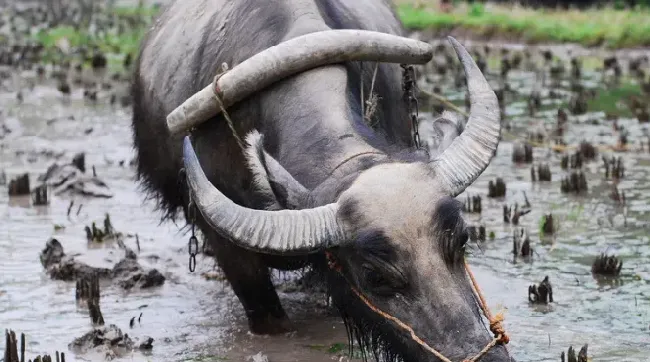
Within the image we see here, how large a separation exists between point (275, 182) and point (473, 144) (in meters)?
0.71

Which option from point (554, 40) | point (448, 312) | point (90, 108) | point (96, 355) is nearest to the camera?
point (448, 312)

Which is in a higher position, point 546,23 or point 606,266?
point 546,23

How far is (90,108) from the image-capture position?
42.5 ft

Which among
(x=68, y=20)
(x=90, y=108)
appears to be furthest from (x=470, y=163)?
(x=68, y=20)

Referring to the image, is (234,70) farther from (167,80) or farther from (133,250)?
(133,250)

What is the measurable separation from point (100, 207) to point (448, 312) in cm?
497

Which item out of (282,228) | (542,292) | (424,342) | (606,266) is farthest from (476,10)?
(424,342)

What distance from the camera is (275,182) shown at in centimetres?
409

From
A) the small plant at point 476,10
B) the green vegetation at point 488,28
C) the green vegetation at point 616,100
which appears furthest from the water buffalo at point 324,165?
the small plant at point 476,10

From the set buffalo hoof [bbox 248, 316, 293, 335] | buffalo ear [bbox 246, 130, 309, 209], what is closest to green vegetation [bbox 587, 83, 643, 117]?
buffalo hoof [bbox 248, 316, 293, 335]

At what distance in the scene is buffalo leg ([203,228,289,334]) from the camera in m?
5.10

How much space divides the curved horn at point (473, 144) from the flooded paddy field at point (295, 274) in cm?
32

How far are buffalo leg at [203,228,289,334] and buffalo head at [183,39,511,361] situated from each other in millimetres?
1049

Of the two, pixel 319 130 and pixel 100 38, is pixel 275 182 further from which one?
pixel 100 38
